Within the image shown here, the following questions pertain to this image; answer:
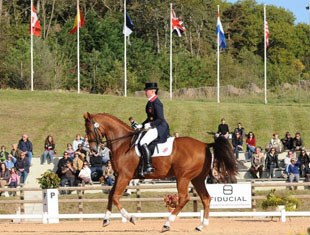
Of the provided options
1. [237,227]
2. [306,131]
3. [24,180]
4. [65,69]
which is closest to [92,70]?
[65,69]

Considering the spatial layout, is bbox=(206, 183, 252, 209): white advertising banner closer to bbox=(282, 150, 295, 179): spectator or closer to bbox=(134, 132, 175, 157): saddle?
bbox=(134, 132, 175, 157): saddle

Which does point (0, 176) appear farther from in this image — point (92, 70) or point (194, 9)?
point (194, 9)

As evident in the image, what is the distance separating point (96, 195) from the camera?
2727 centimetres

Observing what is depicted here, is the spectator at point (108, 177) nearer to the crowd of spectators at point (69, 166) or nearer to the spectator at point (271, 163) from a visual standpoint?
the crowd of spectators at point (69, 166)

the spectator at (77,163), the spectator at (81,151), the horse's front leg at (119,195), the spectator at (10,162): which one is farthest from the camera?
the spectator at (10,162)

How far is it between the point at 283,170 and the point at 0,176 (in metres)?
8.85

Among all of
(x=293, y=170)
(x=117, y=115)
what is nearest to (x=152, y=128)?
(x=293, y=170)

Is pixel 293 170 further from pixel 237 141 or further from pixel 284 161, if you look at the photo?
pixel 237 141

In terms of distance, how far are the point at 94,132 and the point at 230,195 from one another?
608 cm

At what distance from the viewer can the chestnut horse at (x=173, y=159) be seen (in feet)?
59.0

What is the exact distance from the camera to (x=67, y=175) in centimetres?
2775

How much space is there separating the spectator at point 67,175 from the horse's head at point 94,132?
9484 mm

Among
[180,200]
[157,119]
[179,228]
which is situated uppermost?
[157,119]

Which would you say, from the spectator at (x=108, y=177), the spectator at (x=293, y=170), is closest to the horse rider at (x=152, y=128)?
the spectator at (x=108, y=177)
